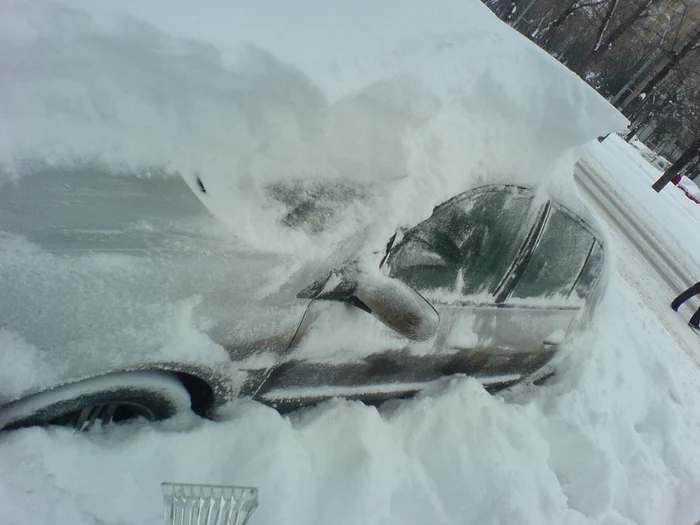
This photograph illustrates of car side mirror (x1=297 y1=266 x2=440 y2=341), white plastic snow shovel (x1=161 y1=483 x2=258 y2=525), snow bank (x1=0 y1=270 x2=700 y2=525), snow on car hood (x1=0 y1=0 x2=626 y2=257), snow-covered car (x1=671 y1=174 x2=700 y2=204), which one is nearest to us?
white plastic snow shovel (x1=161 y1=483 x2=258 y2=525)

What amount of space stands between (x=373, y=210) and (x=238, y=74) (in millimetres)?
749

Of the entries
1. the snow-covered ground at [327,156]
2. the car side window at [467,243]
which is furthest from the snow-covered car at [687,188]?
the car side window at [467,243]

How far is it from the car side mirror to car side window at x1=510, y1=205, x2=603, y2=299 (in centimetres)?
100

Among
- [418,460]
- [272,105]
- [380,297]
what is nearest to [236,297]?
[380,297]

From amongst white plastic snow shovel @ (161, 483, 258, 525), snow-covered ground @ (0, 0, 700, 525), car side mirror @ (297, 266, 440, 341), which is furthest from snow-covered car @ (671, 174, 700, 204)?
white plastic snow shovel @ (161, 483, 258, 525)

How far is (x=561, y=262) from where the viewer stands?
294 centimetres

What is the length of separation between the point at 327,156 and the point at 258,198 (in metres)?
0.33

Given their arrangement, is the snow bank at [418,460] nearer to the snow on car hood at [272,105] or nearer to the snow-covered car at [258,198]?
the snow-covered car at [258,198]

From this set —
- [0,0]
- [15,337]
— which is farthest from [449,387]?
[0,0]

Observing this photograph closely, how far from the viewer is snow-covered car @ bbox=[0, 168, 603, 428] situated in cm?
142

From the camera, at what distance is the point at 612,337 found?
169 inches

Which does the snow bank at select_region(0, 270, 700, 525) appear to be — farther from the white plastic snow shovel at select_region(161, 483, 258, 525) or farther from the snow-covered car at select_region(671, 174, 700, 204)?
the snow-covered car at select_region(671, 174, 700, 204)

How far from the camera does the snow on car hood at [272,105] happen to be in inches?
59.4

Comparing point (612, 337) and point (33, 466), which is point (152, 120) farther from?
point (612, 337)
